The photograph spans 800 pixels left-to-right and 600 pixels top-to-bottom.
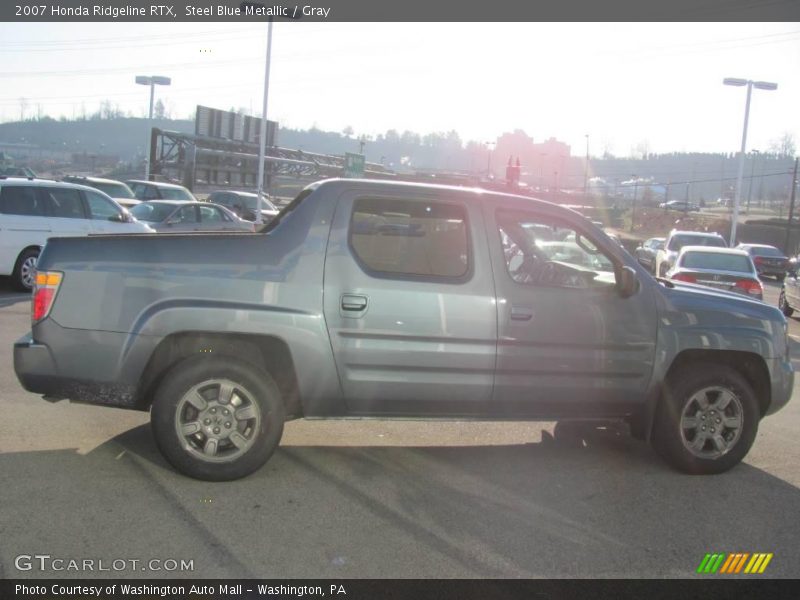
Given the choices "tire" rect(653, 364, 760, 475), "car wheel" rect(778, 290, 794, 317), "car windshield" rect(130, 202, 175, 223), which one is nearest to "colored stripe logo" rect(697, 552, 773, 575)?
"tire" rect(653, 364, 760, 475)

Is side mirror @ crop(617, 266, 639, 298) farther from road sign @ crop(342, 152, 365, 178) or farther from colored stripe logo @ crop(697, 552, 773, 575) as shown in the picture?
road sign @ crop(342, 152, 365, 178)

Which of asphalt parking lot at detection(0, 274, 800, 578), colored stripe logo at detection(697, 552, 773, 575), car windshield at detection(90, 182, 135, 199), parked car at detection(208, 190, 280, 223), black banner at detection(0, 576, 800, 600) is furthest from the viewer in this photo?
parked car at detection(208, 190, 280, 223)

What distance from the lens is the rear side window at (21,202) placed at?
12.0m

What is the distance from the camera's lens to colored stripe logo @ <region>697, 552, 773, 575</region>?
3.91 m

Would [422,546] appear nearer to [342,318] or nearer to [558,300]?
[342,318]

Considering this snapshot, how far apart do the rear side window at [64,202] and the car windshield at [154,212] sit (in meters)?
4.82

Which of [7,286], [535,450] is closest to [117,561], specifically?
[535,450]

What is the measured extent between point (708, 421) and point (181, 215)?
1491 cm

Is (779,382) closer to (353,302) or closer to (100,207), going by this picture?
(353,302)

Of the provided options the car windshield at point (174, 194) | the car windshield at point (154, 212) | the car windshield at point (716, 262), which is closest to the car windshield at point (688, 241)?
the car windshield at point (716, 262)

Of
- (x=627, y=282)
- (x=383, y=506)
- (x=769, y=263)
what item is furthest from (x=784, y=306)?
(x=769, y=263)

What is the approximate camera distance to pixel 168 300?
15.1 feet

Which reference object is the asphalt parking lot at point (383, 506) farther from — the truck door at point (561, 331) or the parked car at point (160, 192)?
the parked car at point (160, 192)

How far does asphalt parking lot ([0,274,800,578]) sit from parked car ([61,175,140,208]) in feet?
49.3
